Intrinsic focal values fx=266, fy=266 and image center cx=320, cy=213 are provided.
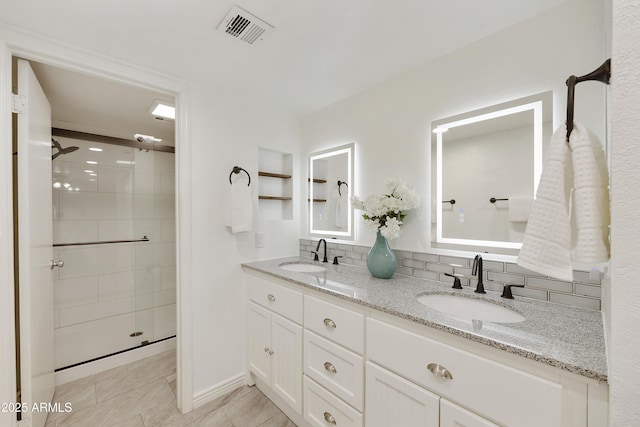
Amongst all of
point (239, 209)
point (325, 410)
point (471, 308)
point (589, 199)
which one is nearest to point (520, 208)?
point (471, 308)

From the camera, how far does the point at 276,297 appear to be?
1717 mm

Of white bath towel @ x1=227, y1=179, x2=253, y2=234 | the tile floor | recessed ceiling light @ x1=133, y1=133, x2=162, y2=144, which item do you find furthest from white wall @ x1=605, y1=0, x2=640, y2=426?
recessed ceiling light @ x1=133, y1=133, x2=162, y2=144

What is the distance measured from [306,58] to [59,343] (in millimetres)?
2915

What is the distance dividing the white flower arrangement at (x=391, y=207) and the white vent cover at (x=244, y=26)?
1052 mm

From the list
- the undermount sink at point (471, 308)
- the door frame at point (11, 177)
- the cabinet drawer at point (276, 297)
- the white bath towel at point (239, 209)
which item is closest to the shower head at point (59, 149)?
the door frame at point (11, 177)

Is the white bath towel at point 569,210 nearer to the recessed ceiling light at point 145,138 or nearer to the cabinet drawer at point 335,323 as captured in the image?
the cabinet drawer at point 335,323

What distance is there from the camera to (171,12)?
1.17 metres

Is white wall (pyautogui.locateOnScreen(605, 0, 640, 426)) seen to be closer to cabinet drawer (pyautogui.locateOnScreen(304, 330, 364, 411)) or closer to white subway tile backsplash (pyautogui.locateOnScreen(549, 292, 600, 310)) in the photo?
white subway tile backsplash (pyautogui.locateOnScreen(549, 292, 600, 310))

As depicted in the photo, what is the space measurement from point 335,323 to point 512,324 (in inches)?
28.9

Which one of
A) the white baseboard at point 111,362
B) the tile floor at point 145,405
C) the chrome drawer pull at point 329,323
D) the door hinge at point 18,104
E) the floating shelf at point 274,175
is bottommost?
the tile floor at point 145,405

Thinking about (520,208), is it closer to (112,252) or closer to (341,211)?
(341,211)

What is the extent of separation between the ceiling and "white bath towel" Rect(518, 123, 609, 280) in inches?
33.6

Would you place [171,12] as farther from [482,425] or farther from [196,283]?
[482,425]

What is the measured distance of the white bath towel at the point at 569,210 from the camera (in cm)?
65
